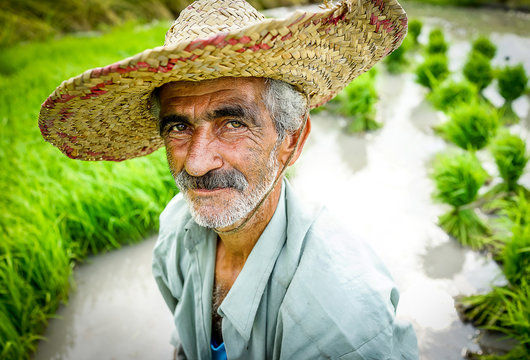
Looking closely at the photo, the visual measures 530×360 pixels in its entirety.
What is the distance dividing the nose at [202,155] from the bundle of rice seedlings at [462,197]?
248cm

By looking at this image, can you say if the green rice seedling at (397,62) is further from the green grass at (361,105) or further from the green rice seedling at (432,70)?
the green grass at (361,105)

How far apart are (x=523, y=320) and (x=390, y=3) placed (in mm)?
1898

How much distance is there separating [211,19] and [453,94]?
4462mm

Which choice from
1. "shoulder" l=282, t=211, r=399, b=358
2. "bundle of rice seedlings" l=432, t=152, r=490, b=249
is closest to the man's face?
"shoulder" l=282, t=211, r=399, b=358

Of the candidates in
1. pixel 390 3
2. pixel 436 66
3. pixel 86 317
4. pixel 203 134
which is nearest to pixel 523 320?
pixel 390 3

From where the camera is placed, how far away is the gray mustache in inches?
45.5

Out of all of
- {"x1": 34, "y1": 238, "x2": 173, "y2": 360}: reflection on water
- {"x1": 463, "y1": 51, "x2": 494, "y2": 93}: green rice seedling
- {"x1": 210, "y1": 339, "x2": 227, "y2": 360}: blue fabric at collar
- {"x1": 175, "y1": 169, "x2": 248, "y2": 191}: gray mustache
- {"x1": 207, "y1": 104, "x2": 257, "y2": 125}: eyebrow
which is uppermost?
{"x1": 207, "y1": 104, "x2": 257, "y2": 125}: eyebrow

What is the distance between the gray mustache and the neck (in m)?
0.18

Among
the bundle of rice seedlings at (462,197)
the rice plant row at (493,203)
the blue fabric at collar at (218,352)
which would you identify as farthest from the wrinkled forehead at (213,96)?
the bundle of rice seedlings at (462,197)

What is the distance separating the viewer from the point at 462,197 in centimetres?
282

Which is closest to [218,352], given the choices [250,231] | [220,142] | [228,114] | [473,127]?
[250,231]

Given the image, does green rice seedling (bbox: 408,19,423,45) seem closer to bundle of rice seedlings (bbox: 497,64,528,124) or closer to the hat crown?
bundle of rice seedlings (bbox: 497,64,528,124)

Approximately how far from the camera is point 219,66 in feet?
3.13

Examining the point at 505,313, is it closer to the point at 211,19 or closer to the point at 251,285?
the point at 251,285
